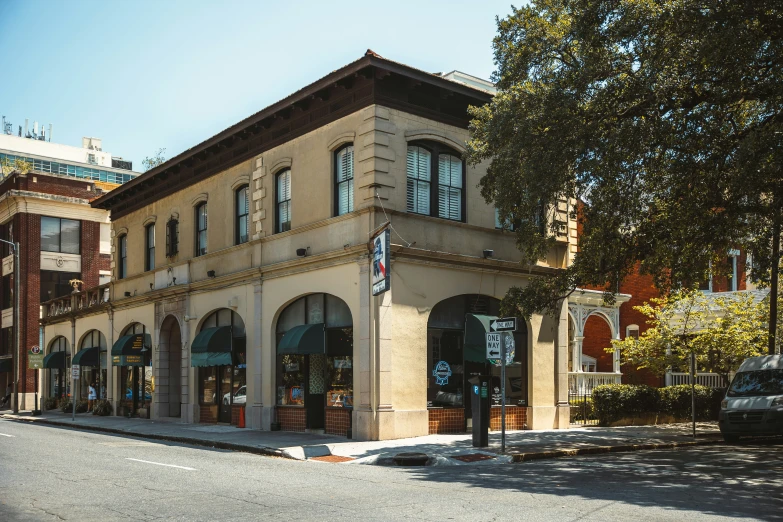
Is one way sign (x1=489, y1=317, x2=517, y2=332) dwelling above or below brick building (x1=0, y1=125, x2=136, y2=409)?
below

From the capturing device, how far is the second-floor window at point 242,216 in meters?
26.2

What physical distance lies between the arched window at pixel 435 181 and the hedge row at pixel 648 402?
7.68 m

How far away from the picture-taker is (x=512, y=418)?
22844mm

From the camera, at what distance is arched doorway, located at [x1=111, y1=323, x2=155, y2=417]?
32.2 metres

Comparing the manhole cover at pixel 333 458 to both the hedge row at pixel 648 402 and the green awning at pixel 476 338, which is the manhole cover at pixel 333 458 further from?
the hedge row at pixel 648 402

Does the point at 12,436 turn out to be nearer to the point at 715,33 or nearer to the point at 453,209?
the point at 453,209

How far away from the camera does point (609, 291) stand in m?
21.0

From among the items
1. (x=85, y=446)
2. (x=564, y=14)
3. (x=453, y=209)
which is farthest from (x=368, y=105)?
(x=85, y=446)

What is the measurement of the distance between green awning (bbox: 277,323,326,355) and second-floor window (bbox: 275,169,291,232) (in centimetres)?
346

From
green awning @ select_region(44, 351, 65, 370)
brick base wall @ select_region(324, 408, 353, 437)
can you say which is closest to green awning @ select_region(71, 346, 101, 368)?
green awning @ select_region(44, 351, 65, 370)

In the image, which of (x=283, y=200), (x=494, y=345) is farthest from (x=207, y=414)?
(x=494, y=345)

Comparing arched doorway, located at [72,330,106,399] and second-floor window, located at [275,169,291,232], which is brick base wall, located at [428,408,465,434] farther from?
arched doorway, located at [72,330,106,399]

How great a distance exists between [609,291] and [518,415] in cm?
464

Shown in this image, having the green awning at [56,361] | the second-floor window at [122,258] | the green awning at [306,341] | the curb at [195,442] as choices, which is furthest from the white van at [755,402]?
the green awning at [56,361]
